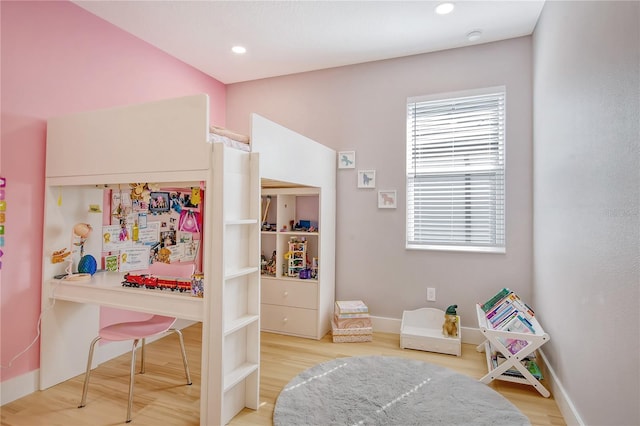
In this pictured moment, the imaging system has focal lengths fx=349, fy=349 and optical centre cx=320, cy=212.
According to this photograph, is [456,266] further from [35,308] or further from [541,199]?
[35,308]

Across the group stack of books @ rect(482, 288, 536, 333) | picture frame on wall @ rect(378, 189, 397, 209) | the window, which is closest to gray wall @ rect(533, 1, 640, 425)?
stack of books @ rect(482, 288, 536, 333)

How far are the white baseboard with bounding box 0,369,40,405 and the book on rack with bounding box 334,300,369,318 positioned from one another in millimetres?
2175

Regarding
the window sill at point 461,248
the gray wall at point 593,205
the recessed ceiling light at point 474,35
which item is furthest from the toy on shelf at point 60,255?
the recessed ceiling light at point 474,35

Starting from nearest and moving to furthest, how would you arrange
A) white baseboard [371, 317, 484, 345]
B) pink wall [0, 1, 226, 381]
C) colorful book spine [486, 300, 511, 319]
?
pink wall [0, 1, 226, 381], colorful book spine [486, 300, 511, 319], white baseboard [371, 317, 484, 345]

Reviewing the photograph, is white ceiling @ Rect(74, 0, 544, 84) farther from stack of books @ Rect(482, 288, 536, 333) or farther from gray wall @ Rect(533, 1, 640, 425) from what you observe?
stack of books @ Rect(482, 288, 536, 333)

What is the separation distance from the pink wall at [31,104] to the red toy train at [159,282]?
0.70 m

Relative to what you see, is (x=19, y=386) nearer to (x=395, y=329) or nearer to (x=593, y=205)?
(x=395, y=329)

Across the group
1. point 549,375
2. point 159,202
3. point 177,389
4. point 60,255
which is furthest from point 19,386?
point 549,375

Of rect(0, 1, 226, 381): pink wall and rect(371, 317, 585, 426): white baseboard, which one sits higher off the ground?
rect(0, 1, 226, 381): pink wall

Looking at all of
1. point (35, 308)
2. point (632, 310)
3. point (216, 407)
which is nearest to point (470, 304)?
point (632, 310)

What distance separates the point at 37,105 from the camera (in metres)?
2.26

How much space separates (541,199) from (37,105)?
353cm

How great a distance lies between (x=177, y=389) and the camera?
7.31 feet

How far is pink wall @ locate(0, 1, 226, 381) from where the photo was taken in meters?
Answer: 2.11
